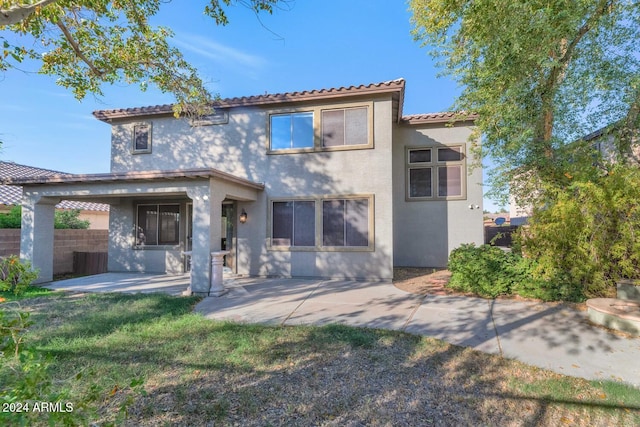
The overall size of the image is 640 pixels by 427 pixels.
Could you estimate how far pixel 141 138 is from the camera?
36.5 ft

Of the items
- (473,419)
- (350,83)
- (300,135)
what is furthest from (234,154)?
(473,419)

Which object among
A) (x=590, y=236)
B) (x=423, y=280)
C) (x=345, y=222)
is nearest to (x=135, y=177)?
(x=345, y=222)

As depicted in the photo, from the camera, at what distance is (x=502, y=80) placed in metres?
7.42

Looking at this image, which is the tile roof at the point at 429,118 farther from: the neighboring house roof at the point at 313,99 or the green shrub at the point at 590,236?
the green shrub at the point at 590,236

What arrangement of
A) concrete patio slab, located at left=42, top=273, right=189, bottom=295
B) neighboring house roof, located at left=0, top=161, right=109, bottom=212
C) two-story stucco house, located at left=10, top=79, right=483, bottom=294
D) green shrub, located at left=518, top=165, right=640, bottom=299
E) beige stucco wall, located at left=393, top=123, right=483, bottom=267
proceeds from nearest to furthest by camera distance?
green shrub, located at left=518, top=165, right=640, bottom=299
concrete patio slab, located at left=42, top=273, right=189, bottom=295
two-story stucco house, located at left=10, top=79, right=483, bottom=294
beige stucco wall, located at left=393, top=123, right=483, bottom=267
neighboring house roof, located at left=0, top=161, right=109, bottom=212

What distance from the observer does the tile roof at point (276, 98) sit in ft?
29.0

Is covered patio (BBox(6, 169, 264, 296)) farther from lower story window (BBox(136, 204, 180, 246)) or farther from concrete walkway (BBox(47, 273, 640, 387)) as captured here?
concrete walkway (BBox(47, 273, 640, 387))

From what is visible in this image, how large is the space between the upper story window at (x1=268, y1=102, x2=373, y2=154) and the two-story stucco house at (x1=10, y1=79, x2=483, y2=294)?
0.11 ft

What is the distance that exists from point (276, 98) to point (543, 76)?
7.11m

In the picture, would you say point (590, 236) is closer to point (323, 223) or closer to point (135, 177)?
point (323, 223)

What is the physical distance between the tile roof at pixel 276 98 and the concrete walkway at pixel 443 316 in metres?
5.62

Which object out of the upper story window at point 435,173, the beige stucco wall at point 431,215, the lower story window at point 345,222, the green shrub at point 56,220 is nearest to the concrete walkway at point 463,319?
the lower story window at point 345,222

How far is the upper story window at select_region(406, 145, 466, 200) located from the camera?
11250 millimetres

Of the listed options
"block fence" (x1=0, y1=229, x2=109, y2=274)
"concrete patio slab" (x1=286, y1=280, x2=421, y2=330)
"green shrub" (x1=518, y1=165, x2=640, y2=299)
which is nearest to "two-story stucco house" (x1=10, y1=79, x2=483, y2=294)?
"concrete patio slab" (x1=286, y1=280, x2=421, y2=330)
